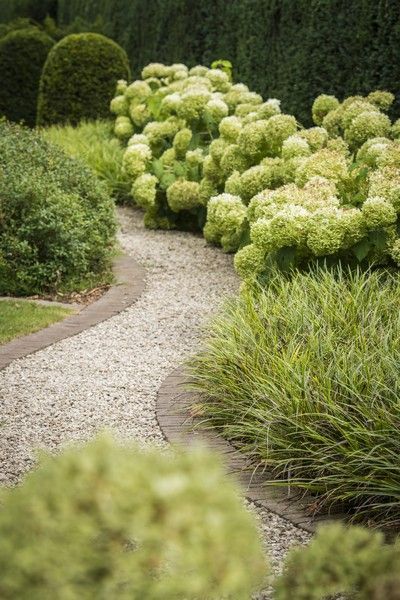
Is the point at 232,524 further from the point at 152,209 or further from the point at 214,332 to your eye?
the point at 152,209

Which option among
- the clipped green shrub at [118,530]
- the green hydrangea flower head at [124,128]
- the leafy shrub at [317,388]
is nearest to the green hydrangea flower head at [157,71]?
the green hydrangea flower head at [124,128]

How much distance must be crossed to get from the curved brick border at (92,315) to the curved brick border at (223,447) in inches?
41.1

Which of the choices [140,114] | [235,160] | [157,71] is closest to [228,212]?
[235,160]

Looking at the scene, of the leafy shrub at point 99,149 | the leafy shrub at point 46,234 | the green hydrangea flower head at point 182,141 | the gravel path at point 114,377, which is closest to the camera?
the gravel path at point 114,377

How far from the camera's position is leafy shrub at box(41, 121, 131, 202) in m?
11.7

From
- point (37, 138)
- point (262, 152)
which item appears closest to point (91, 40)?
point (37, 138)

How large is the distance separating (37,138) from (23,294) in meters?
2.98

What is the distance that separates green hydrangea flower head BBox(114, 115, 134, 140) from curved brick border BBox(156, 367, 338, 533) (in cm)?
721

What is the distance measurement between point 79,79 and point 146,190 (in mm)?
5365

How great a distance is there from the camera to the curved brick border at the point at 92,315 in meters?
6.06

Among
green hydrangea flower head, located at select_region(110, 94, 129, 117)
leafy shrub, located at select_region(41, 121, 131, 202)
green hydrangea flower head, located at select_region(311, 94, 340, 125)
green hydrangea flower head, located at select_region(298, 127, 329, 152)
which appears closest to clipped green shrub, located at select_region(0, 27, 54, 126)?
leafy shrub, located at select_region(41, 121, 131, 202)

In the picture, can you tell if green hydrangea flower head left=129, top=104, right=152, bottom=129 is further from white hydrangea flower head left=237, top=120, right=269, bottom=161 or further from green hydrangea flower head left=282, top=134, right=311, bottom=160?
green hydrangea flower head left=282, top=134, right=311, bottom=160

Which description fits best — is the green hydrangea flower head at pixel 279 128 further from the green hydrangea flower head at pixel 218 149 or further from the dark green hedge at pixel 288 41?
the dark green hedge at pixel 288 41

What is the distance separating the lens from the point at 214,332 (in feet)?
17.6
